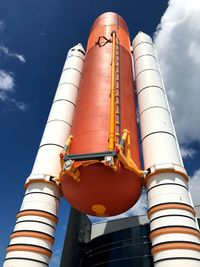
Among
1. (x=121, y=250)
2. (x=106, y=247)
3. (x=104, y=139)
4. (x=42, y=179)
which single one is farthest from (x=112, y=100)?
(x=106, y=247)

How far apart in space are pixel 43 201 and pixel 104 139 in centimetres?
512

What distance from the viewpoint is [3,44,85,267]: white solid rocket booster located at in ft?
48.0

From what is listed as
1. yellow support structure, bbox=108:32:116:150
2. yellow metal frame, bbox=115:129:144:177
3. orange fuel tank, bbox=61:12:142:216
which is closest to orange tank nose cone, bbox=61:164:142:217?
orange fuel tank, bbox=61:12:142:216

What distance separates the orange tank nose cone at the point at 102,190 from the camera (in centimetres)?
1352

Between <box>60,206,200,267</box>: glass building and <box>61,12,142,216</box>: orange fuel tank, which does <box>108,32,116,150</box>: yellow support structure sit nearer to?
<box>61,12,142,216</box>: orange fuel tank

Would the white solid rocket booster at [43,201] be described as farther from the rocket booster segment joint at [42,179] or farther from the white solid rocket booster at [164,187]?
the white solid rocket booster at [164,187]

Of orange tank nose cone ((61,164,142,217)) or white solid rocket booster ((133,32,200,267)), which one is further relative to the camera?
orange tank nose cone ((61,164,142,217))

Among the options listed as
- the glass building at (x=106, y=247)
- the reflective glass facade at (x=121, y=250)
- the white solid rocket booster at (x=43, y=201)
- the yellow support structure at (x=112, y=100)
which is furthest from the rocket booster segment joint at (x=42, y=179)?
the reflective glass facade at (x=121, y=250)

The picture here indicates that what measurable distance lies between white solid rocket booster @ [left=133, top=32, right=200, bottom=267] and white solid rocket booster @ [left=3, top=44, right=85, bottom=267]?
217 inches

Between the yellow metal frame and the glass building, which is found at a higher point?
the glass building

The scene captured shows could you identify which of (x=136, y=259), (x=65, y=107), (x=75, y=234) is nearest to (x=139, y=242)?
(x=136, y=259)

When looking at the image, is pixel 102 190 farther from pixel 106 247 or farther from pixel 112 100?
pixel 106 247

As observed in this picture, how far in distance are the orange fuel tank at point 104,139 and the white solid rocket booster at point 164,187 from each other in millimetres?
845

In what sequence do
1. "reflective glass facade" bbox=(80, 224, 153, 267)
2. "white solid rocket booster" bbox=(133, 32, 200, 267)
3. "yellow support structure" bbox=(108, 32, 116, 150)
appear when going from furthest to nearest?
"reflective glass facade" bbox=(80, 224, 153, 267) → "yellow support structure" bbox=(108, 32, 116, 150) → "white solid rocket booster" bbox=(133, 32, 200, 267)
